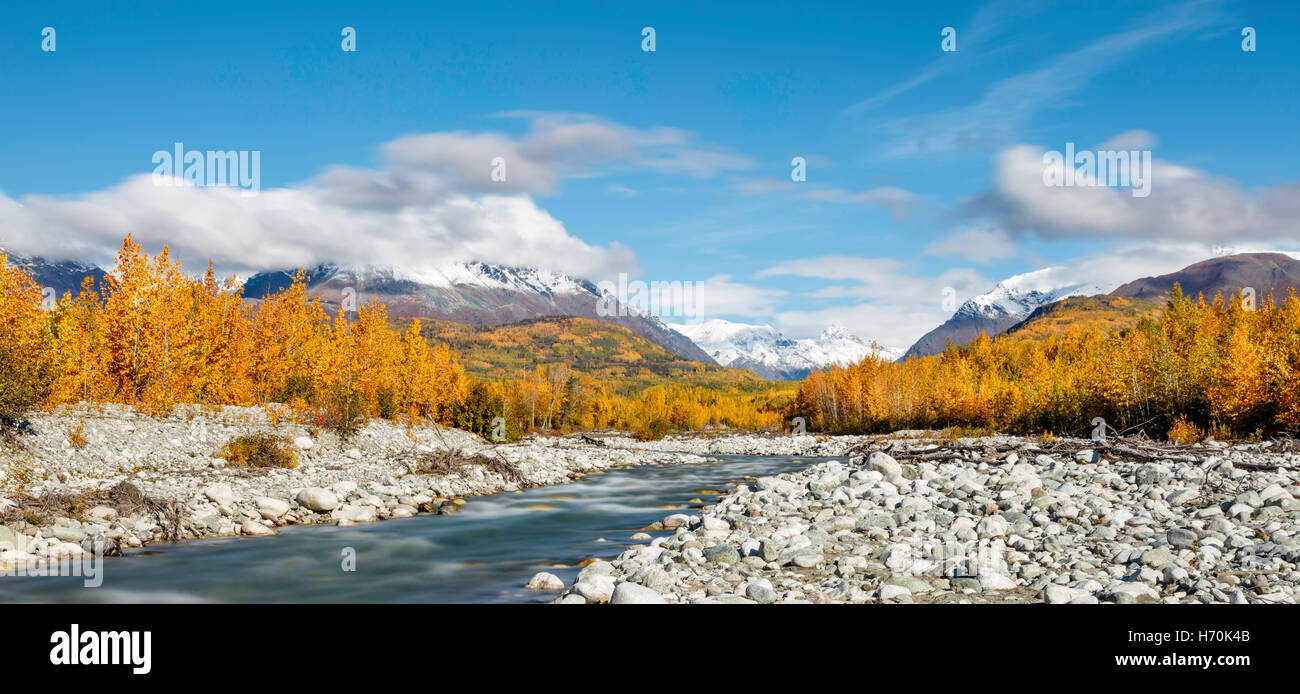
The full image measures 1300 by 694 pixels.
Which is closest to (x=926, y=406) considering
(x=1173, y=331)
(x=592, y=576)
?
(x=1173, y=331)

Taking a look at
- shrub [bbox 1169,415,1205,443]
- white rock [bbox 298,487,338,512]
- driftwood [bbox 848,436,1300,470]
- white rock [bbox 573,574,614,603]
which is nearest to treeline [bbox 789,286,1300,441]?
shrub [bbox 1169,415,1205,443]

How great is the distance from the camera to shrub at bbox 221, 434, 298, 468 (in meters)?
25.8

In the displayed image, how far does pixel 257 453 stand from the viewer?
26406mm

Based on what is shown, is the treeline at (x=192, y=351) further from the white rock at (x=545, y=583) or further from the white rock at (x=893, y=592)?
the white rock at (x=893, y=592)

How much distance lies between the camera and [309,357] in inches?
1714

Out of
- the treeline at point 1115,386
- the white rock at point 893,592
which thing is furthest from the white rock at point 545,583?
the treeline at point 1115,386

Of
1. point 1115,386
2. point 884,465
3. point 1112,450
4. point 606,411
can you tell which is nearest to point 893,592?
point 884,465

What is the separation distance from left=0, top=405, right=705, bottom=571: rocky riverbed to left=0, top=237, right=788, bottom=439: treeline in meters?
1.67

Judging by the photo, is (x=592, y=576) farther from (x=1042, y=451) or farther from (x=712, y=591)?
(x=1042, y=451)

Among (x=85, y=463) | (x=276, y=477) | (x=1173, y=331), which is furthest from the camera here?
(x=1173, y=331)

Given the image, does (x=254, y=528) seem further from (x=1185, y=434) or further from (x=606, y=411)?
(x=606, y=411)

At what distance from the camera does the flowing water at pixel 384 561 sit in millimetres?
12023

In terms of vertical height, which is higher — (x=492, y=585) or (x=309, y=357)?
(x=309, y=357)
